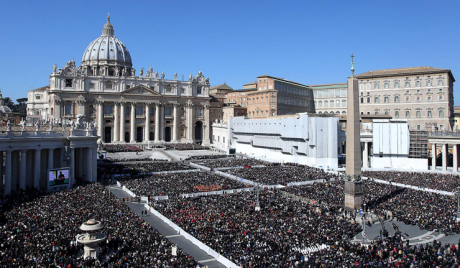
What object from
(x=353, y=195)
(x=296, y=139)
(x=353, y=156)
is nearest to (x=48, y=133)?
(x=353, y=156)

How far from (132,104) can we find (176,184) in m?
51.2

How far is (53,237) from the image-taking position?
18.1 metres

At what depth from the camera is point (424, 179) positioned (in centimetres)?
3703

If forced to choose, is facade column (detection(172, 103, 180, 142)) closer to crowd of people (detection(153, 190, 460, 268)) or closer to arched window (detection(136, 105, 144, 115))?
arched window (detection(136, 105, 144, 115))

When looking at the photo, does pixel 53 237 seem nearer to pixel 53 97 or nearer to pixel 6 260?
pixel 6 260

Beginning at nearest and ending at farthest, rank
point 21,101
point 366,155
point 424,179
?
point 424,179
point 366,155
point 21,101

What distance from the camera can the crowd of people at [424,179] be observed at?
33.3 metres

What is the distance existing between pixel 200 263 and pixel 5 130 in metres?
21.1

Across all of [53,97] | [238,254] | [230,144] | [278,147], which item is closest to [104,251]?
[238,254]

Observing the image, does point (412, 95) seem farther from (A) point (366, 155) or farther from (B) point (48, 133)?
(B) point (48, 133)

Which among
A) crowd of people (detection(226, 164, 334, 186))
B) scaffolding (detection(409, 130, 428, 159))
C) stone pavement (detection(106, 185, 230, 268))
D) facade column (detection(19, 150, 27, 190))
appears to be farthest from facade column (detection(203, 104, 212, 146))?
stone pavement (detection(106, 185, 230, 268))

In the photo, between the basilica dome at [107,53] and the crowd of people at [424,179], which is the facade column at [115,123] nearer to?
the basilica dome at [107,53]

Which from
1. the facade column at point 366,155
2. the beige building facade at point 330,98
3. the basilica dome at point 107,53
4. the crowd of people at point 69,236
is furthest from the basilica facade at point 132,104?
the crowd of people at point 69,236

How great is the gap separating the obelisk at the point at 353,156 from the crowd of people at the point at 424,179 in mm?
10627
